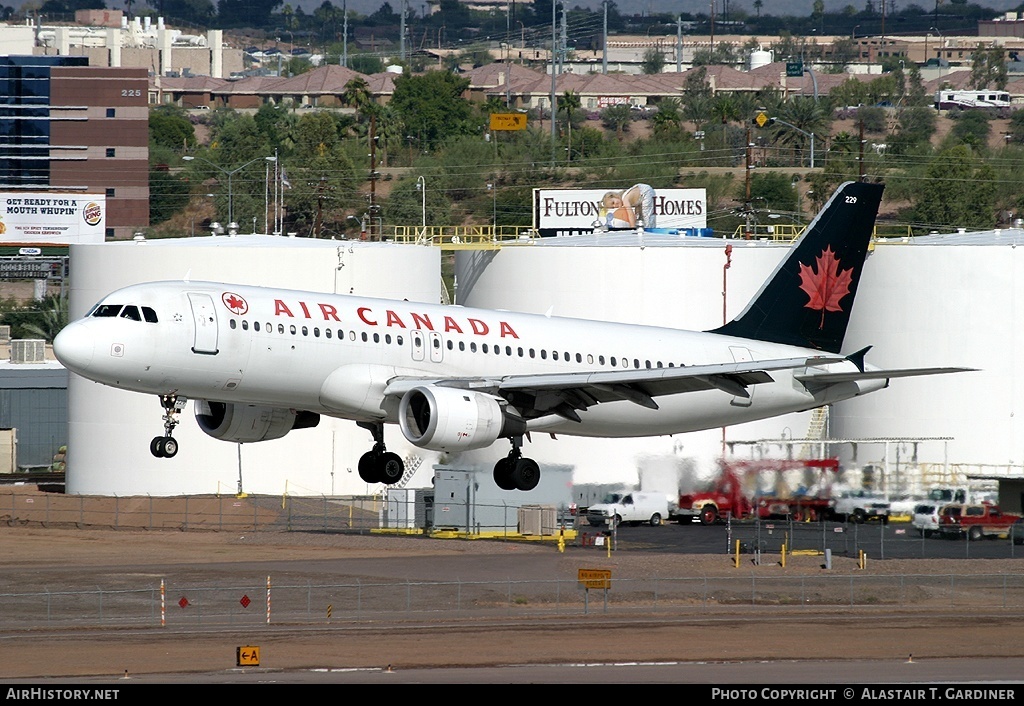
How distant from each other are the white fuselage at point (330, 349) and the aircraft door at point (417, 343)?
0.14 feet

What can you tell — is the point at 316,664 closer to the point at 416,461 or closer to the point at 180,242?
the point at 416,461

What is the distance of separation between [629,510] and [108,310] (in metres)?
37.6

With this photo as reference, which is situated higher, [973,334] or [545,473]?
[973,334]

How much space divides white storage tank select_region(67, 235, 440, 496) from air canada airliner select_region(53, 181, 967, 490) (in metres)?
34.0

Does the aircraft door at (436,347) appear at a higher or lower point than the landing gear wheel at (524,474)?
higher

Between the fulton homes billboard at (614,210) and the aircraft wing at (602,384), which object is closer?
the aircraft wing at (602,384)

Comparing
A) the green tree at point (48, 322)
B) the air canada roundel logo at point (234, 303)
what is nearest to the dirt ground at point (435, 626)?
the air canada roundel logo at point (234, 303)

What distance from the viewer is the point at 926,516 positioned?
7281 cm

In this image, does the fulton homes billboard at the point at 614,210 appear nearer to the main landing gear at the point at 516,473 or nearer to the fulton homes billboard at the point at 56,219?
the main landing gear at the point at 516,473

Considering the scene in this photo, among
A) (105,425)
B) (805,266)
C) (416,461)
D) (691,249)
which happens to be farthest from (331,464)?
(805,266)

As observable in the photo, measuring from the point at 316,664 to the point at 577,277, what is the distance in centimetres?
4514

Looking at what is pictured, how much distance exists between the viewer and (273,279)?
3526 inches

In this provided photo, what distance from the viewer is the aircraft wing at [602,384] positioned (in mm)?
50406

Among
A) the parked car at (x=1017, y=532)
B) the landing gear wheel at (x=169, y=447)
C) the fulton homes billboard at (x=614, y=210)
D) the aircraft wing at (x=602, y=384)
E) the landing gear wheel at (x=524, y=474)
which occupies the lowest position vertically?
the parked car at (x=1017, y=532)
